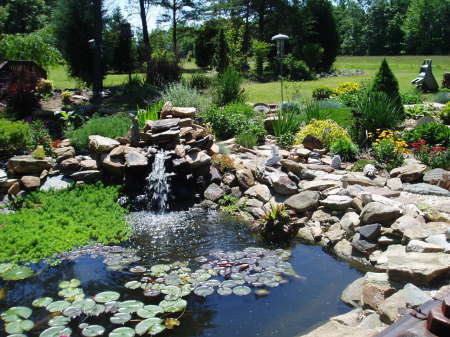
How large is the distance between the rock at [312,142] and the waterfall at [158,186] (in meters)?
3.04

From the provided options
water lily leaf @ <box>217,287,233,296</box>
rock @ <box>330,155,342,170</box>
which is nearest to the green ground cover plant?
water lily leaf @ <box>217,287,233,296</box>

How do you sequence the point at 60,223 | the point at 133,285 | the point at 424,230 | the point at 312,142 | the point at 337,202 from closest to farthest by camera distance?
the point at 133,285, the point at 424,230, the point at 60,223, the point at 337,202, the point at 312,142

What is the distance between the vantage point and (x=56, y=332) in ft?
12.6

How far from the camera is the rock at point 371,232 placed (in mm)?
5516

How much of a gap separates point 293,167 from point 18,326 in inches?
202

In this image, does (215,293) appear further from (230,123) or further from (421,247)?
(230,123)

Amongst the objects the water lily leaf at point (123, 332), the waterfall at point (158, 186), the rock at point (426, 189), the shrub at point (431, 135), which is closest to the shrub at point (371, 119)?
the shrub at point (431, 135)

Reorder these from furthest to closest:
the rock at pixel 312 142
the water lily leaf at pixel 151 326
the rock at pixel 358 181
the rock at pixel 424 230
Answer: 1. the rock at pixel 312 142
2. the rock at pixel 358 181
3. the rock at pixel 424 230
4. the water lily leaf at pixel 151 326

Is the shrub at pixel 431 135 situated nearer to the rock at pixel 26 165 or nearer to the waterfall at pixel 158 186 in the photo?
the waterfall at pixel 158 186

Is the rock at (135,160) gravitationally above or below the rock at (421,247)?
above

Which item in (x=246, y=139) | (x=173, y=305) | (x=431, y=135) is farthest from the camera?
(x=246, y=139)

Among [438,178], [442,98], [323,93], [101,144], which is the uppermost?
[323,93]

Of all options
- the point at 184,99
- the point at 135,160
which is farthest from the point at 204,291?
the point at 184,99

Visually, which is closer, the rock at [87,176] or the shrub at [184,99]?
the rock at [87,176]
